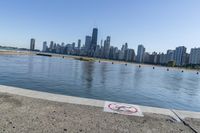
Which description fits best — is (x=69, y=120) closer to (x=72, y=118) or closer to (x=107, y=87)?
(x=72, y=118)

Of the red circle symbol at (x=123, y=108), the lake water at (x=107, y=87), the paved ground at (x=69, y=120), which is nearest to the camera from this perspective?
the paved ground at (x=69, y=120)

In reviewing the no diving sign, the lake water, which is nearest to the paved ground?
the no diving sign

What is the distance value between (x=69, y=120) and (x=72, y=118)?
0.74 feet

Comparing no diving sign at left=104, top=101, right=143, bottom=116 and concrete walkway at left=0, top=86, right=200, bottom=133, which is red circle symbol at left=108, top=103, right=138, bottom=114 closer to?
no diving sign at left=104, top=101, right=143, bottom=116

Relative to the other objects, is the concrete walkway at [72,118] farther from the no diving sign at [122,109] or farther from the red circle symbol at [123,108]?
the red circle symbol at [123,108]

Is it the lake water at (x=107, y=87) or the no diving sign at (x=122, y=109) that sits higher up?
the no diving sign at (x=122, y=109)

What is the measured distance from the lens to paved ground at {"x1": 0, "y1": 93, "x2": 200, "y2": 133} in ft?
21.1

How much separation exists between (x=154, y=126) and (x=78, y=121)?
2480mm

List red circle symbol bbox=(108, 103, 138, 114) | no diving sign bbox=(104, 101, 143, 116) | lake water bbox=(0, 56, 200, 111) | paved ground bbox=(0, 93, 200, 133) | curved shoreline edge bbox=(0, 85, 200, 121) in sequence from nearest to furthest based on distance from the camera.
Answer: paved ground bbox=(0, 93, 200, 133) < no diving sign bbox=(104, 101, 143, 116) < red circle symbol bbox=(108, 103, 138, 114) < curved shoreline edge bbox=(0, 85, 200, 121) < lake water bbox=(0, 56, 200, 111)

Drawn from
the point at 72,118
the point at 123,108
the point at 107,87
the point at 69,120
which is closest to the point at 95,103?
the point at 123,108

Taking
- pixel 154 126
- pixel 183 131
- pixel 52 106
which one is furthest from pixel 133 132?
pixel 52 106

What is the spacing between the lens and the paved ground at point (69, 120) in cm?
642

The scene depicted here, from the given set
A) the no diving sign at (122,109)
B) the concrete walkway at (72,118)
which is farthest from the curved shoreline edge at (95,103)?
the no diving sign at (122,109)

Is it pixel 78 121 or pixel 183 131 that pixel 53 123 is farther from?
pixel 183 131
